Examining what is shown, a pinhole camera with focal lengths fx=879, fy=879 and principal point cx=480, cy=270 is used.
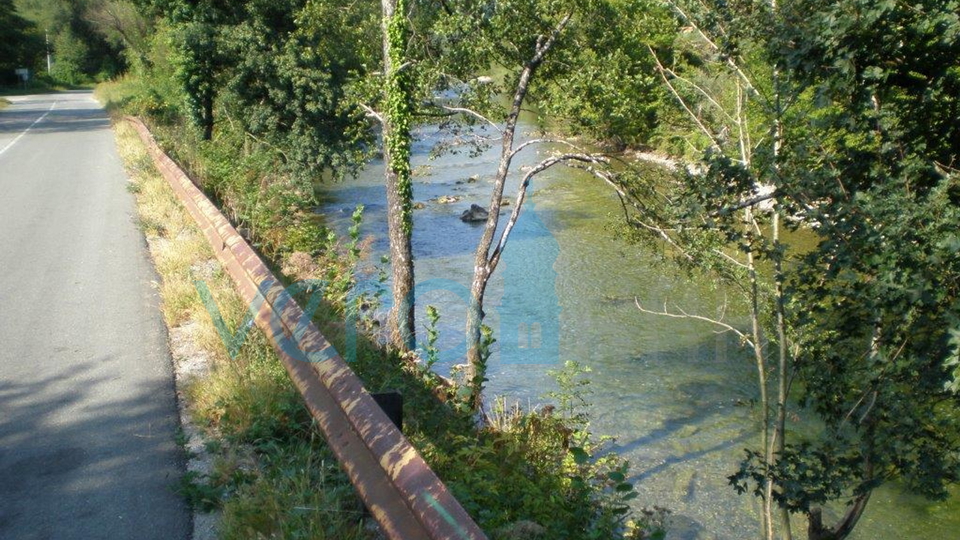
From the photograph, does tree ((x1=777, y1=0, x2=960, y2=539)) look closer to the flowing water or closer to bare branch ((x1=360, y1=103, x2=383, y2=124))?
the flowing water

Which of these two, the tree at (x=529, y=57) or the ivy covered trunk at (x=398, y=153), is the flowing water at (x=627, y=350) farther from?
the tree at (x=529, y=57)

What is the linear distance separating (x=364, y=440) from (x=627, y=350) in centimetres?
1264

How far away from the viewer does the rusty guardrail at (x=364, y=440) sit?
3014 mm

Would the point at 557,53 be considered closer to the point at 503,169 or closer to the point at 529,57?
the point at 529,57

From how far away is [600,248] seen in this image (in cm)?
2189

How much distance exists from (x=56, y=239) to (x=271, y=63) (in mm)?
9804

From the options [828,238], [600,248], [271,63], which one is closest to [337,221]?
[271,63]

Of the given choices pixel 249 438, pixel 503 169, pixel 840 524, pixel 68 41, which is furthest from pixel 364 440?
→ pixel 68 41

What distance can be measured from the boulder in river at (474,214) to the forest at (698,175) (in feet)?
17.6

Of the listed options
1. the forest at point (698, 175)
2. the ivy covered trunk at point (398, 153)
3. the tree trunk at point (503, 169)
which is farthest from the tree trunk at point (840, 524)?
the tree trunk at point (503, 169)

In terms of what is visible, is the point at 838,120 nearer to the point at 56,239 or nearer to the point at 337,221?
the point at 56,239

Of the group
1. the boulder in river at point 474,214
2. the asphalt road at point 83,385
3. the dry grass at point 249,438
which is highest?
the dry grass at point 249,438

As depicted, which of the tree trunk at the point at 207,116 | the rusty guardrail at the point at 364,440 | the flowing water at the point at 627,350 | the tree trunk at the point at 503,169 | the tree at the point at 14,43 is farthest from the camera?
the tree at the point at 14,43

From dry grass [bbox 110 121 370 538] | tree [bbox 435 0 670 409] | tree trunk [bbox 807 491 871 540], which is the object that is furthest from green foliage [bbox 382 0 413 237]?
tree trunk [bbox 807 491 871 540]
